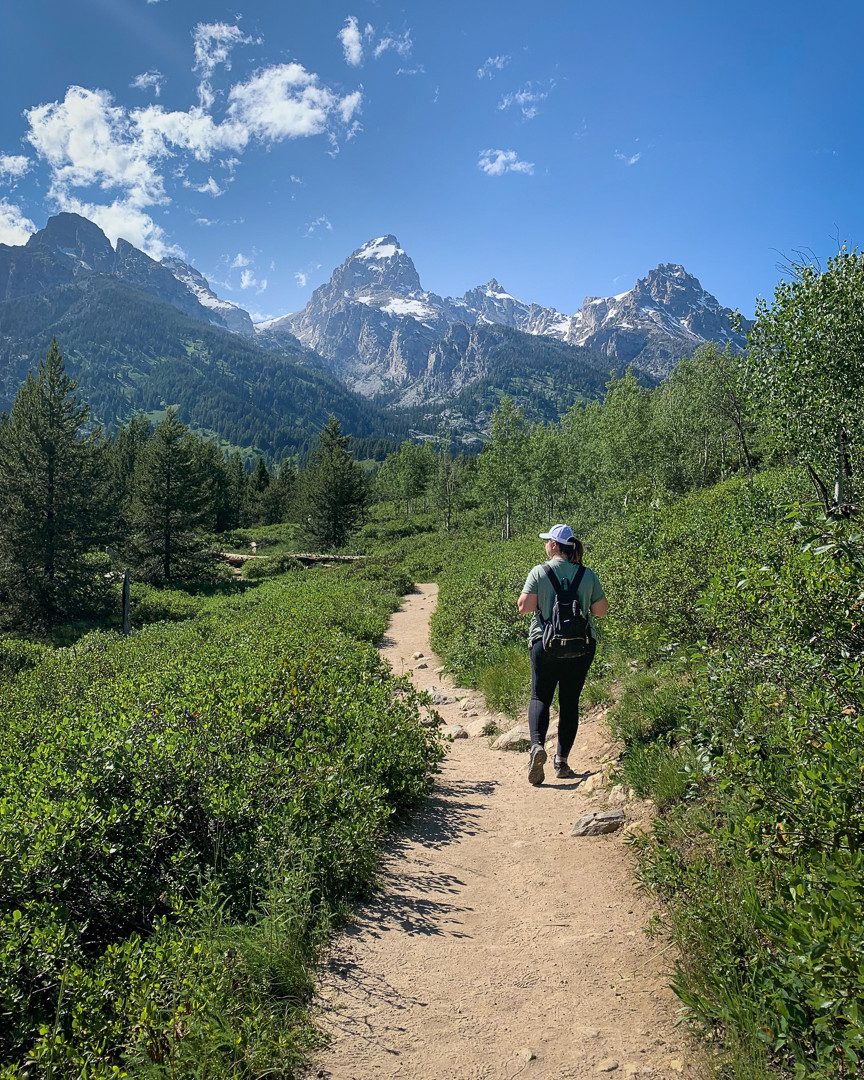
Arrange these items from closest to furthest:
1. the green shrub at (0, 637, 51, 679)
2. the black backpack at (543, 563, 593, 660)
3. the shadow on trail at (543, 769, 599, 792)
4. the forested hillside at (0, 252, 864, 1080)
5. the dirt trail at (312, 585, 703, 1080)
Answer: the forested hillside at (0, 252, 864, 1080), the dirt trail at (312, 585, 703, 1080), the black backpack at (543, 563, 593, 660), the shadow on trail at (543, 769, 599, 792), the green shrub at (0, 637, 51, 679)

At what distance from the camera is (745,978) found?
314cm

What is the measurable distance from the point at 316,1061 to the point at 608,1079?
158 centimetres

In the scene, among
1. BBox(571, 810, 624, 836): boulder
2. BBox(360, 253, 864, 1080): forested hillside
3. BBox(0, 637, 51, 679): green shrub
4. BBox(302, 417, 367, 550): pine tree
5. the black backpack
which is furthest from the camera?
BBox(302, 417, 367, 550): pine tree

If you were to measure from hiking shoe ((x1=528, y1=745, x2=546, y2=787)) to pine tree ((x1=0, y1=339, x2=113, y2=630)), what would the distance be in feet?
100

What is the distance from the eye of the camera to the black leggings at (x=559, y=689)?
6.86 meters

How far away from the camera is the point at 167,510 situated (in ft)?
128

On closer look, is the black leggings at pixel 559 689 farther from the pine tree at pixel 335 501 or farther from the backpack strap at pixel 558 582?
the pine tree at pixel 335 501

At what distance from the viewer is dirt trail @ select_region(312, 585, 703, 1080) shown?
3.17m

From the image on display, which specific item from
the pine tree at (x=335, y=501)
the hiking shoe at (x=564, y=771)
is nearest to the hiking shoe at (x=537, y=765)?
the hiking shoe at (x=564, y=771)

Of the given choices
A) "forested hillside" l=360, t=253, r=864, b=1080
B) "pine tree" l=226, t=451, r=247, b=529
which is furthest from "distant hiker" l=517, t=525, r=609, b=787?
"pine tree" l=226, t=451, r=247, b=529

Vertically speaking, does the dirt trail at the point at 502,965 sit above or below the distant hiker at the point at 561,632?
below

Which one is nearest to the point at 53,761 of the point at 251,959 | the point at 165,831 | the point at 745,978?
the point at 165,831

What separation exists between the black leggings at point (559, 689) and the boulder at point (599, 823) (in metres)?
1.36

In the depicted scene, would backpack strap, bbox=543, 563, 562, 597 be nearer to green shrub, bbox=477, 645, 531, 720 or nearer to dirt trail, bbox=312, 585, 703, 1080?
dirt trail, bbox=312, 585, 703, 1080
